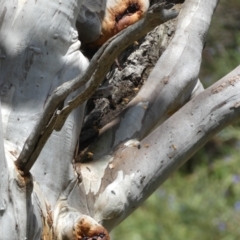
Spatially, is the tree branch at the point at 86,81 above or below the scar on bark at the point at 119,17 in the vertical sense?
above

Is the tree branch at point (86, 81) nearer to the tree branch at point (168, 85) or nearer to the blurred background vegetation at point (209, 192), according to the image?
the tree branch at point (168, 85)

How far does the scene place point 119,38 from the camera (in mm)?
1236

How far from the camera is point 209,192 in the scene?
4.31 m

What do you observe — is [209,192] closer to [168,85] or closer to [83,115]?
[168,85]

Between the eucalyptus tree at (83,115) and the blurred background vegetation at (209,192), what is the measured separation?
2096 millimetres

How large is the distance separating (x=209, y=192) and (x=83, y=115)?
107 inches

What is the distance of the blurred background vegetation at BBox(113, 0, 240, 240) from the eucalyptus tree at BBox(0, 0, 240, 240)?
2.10 meters

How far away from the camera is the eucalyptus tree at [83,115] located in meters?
1.34

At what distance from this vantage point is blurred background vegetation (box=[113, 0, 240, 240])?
13.0 feet

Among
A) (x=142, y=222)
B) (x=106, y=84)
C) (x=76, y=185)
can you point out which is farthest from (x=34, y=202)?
(x=142, y=222)

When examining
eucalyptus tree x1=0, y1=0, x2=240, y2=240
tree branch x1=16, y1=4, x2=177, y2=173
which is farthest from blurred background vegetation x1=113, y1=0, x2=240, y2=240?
tree branch x1=16, y1=4, x2=177, y2=173

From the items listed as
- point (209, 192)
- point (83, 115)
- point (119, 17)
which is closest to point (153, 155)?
point (83, 115)

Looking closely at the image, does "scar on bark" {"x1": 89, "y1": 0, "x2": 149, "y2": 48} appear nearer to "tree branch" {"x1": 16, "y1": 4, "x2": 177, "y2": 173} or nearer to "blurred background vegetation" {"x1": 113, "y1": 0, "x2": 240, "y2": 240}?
"tree branch" {"x1": 16, "y1": 4, "x2": 177, "y2": 173}

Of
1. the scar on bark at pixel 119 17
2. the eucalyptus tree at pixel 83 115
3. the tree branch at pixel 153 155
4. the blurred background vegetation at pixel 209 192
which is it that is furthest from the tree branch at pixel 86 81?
the blurred background vegetation at pixel 209 192
